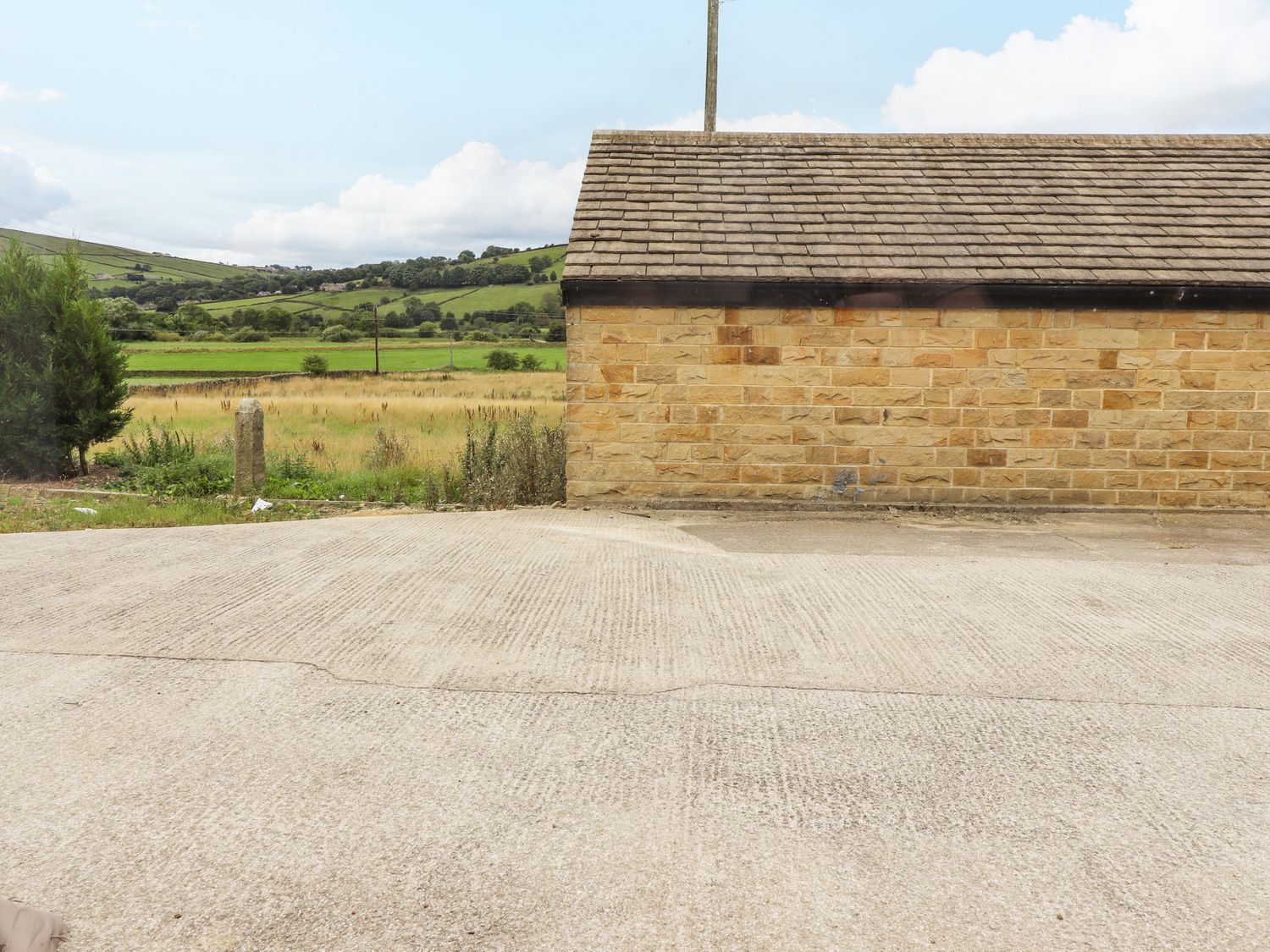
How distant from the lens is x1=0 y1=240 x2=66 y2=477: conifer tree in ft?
38.3

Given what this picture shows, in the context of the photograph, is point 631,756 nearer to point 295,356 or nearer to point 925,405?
point 925,405

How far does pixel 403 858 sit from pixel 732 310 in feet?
23.0

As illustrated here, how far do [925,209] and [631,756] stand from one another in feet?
27.7

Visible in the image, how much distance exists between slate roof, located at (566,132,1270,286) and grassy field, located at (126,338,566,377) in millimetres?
29329

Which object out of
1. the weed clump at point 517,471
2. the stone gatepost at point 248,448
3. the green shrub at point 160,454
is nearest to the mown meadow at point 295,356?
the green shrub at point 160,454

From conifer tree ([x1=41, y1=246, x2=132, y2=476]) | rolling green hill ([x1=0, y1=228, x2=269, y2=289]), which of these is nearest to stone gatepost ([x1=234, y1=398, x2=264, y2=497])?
conifer tree ([x1=41, y1=246, x2=132, y2=476])

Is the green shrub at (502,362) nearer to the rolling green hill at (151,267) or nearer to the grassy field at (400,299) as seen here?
the grassy field at (400,299)

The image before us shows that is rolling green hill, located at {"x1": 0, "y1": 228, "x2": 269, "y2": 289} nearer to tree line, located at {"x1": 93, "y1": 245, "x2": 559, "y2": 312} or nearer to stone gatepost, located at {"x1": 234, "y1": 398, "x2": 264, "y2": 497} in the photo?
tree line, located at {"x1": 93, "y1": 245, "x2": 559, "y2": 312}

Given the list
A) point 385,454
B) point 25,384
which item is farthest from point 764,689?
point 25,384

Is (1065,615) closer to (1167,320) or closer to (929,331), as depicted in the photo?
(929,331)

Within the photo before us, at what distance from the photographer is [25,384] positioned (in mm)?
11711

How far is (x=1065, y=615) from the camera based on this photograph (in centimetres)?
557

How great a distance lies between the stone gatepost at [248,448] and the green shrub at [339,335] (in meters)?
46.3

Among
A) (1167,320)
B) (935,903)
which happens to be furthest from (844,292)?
(935,903)
